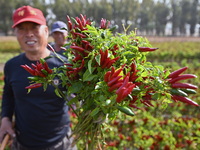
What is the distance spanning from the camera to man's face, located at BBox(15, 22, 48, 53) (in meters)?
1.66

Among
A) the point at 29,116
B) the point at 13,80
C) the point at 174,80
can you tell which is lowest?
the point at 29,116

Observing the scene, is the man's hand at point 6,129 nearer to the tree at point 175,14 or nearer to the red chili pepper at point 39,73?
the red chili pepper at point 39,73

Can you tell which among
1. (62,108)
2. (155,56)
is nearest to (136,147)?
(62,108)

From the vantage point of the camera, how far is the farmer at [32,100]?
1698 mm

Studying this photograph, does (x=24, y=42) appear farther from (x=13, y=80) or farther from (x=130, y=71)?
(x=130, y=71)

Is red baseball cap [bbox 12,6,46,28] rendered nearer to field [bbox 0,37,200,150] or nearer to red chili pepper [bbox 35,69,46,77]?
red chili pepper [bbox 35,69,46,77]

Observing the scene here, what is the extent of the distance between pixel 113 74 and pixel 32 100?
117 cm

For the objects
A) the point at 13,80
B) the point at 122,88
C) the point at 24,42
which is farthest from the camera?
the point at 13,80

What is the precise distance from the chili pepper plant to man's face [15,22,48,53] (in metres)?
0.72

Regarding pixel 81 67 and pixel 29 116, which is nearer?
pixel 81 67

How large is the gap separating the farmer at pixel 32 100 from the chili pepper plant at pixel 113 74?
0.77 meters

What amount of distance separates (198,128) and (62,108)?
206 centimetres

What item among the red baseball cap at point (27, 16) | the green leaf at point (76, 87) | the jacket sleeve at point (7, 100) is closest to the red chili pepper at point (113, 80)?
the green leaf at point (76, 87)

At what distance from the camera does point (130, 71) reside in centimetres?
86
